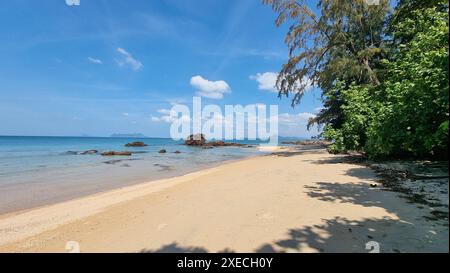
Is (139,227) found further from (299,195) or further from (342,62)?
(342,62)

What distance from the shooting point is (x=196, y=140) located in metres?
63.2

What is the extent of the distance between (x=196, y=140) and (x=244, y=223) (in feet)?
194

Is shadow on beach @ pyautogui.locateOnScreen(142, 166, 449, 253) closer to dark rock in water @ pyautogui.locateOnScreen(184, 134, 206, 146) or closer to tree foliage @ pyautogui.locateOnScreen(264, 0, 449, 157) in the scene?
tree foliage @ pyautogui.locateOnScreen(264, 0, 449, 157)

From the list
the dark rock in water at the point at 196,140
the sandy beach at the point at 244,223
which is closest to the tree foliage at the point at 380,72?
the sandy beach at the point at 244,223

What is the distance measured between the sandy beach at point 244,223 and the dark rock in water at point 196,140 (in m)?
54.9

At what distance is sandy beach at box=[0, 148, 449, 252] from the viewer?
3.59 m

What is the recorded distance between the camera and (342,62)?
16.6 metres

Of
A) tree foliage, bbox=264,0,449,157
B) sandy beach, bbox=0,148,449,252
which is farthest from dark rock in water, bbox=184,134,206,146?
sandy beach, bbox=0,148,449,252

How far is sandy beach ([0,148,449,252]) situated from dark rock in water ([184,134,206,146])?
180 ft
